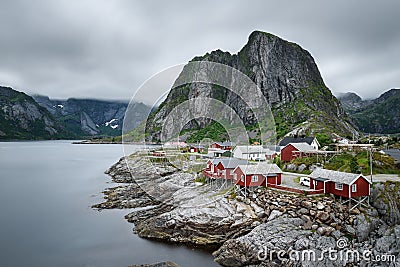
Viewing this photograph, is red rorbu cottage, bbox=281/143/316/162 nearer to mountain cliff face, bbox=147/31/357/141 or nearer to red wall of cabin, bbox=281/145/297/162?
red wall of cabin, bbox=281/145/297/162

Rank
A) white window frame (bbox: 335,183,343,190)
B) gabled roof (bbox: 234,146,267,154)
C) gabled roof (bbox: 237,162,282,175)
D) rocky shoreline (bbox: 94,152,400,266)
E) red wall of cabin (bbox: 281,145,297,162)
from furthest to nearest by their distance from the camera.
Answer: gabled roof (bbox: 234,146,267,154) → red wall of cabin (bbox: 281,145,297,162) → gabled roof (bbox: 237,162,282,175) → white window frame (bbox: 335,183,343,190) → rocky shoreline (bbox: 94,152,400,266)

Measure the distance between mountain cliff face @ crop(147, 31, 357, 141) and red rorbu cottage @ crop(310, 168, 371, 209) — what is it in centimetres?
7545

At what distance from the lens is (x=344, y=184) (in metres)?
24.7

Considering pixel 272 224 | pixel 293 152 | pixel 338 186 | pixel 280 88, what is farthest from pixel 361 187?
pixel 280 88

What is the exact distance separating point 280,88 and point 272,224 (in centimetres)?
11969

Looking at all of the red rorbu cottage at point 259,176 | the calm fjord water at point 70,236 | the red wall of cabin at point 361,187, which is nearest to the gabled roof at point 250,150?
the red rorbu cottage at point 259,176

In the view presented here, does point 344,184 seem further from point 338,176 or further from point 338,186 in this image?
point 338,176

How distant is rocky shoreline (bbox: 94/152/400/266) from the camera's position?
20.3 meters

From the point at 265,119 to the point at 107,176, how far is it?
83289 millimetres

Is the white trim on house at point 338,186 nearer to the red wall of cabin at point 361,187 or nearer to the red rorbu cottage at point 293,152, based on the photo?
the red wall of cabin at point 361,187

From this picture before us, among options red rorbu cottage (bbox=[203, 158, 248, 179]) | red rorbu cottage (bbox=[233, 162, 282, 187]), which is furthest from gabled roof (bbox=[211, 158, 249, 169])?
red rorbu cottage (bbox=[233, 162, 282, 187])

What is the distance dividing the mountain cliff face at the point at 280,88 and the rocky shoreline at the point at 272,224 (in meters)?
76.9

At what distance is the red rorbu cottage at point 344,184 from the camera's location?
2414 centimetres

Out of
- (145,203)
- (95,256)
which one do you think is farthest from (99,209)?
(95,256)
